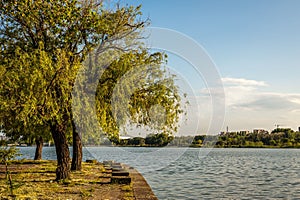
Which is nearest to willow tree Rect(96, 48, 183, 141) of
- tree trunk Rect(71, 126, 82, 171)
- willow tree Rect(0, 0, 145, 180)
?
willow tree Rect(0, 0, 145, 180)

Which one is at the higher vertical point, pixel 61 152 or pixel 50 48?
pixel 50 48

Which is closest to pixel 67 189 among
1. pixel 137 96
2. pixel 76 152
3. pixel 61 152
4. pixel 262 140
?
pixel 61 152

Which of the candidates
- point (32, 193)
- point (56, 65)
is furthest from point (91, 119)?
point (32, 193)

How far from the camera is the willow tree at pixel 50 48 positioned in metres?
18.3

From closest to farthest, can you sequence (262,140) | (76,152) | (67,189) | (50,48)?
(67,189)
(50,48)
(76,152)
(262,140)

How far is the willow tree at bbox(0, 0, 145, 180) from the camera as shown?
18.3m

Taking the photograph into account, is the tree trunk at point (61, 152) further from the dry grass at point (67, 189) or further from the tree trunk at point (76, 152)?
the tree trunk at point (76, 152)

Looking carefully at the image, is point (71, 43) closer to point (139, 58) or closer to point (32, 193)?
point (139, 58)

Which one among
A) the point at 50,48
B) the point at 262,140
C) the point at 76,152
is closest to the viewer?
the point at 50,48

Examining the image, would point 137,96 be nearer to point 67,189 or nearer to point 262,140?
point 67,189

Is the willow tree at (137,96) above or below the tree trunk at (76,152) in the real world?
above

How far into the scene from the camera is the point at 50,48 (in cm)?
2152

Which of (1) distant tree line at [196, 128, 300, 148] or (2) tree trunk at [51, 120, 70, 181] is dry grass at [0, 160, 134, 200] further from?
(1) distant tree line at [196, 128, 300, 148]

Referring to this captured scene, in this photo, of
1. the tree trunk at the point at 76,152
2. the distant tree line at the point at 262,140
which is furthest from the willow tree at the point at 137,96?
the distant tree line at the point at 262,140
